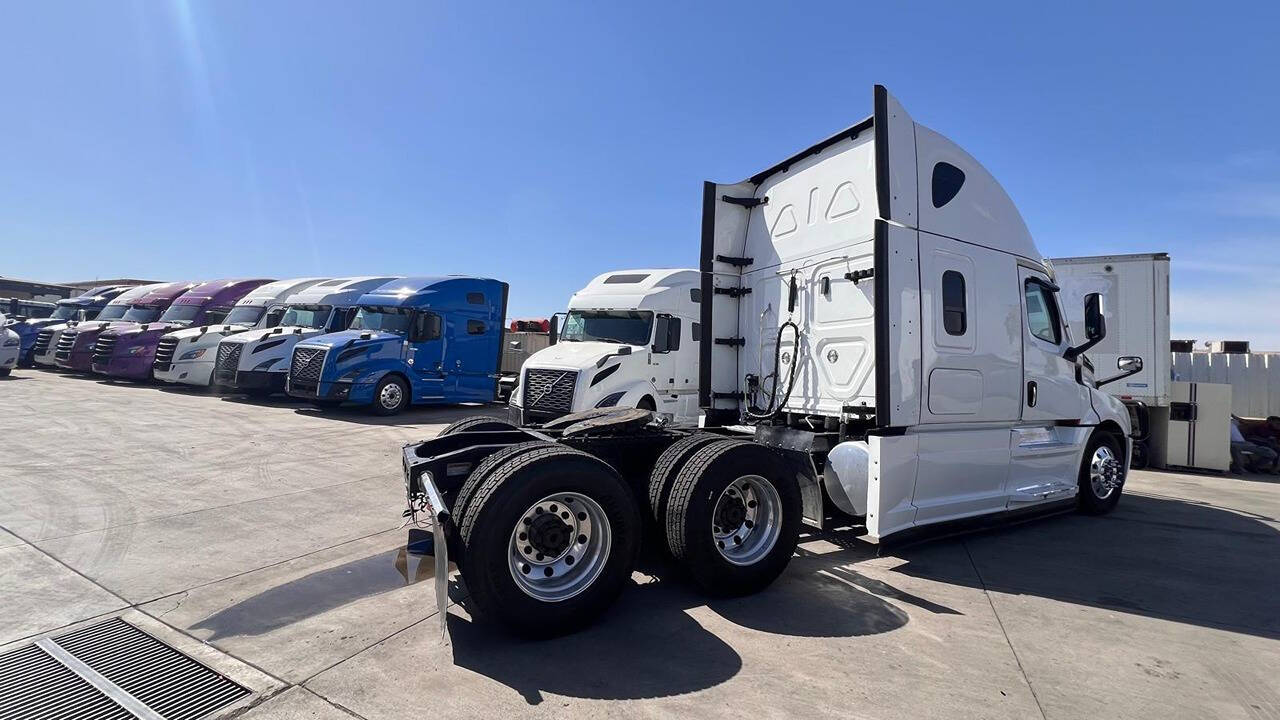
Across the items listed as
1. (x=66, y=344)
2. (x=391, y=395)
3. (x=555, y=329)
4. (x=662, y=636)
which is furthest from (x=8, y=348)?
(x=662, y=636)

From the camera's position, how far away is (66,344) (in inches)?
755

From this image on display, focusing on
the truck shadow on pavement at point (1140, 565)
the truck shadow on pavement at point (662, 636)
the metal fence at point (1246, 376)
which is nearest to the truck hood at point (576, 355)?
the truck shadow on pavement at point (662, 636)

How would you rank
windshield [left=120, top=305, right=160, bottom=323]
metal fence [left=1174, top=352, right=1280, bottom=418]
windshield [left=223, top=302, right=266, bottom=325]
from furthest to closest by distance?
windshield [left=120, top=305, right=160, bottom=323] < windshield [left=223, top=302, right=266, bottom=325] < metal fence [left=1174, top=352, right=1280, bottom=418]

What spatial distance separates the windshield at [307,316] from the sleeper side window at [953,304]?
14.8m

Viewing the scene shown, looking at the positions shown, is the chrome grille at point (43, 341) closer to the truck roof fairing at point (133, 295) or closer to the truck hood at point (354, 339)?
the truck roof fairing at point (133, 295)

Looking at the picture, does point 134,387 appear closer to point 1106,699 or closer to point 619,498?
point 619,498

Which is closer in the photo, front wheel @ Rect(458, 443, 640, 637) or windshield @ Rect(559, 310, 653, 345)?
front wheel @ Rect(458, 443, 640, 637)

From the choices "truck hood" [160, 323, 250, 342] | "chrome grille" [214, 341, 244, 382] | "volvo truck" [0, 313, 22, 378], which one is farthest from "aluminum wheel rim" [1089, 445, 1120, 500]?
"volvo truck" [0, 313, 22, 378]

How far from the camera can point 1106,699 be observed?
2947 millimetres

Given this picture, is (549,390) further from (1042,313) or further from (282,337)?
(282,337)

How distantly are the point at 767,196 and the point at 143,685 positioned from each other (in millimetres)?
5949

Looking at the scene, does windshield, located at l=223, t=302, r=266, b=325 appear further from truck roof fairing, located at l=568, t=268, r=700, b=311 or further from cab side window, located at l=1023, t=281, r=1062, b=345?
cab side window, located at l=1023, t=281, r=1062, b=345

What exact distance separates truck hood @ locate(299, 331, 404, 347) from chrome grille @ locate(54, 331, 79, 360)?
11.3 metres

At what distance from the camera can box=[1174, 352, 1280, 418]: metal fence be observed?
12.2m
